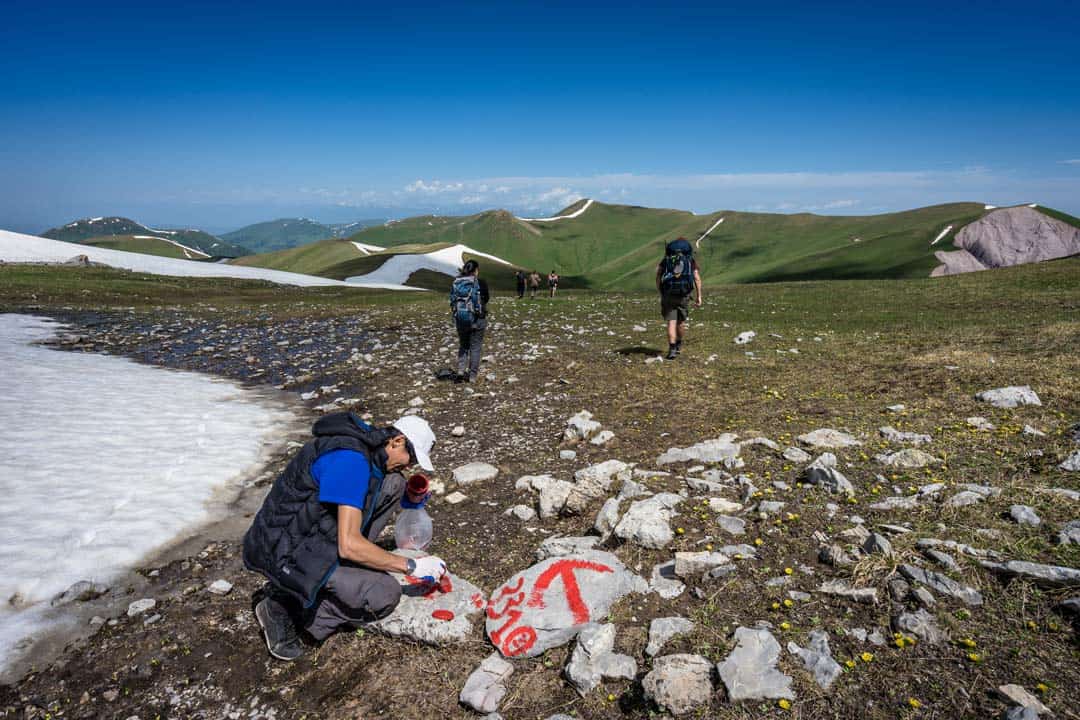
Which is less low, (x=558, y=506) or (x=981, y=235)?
(x=981, y=235)

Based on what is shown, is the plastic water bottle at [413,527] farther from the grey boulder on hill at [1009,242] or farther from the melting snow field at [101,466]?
the grey boulder on hill at [1009,242]

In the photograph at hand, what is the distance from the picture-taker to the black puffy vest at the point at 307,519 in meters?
5.19

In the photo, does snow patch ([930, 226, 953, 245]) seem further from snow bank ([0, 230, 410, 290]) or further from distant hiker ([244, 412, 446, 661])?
distant hiker ([244, 412, 446, 661])

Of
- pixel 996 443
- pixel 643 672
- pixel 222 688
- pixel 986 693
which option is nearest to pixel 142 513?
pixel 222 688

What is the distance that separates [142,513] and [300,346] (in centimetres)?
1407

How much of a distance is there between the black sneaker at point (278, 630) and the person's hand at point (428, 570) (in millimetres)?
1308

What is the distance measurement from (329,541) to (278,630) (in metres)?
1.11

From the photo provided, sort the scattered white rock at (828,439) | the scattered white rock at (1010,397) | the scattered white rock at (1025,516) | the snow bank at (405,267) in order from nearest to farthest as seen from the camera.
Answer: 1. the scattered white rock at (1025,516)
2. the scattered white rock at (828,439)
3. the scattered white rock at (1010,397)
4. the snow bank at (405,267)

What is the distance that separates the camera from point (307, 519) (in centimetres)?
526

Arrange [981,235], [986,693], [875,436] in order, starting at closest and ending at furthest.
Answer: [986,693] → [875,436] → [981,235]

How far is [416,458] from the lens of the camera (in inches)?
223

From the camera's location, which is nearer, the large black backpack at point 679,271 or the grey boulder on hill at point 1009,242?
the large black backpack at point 679,271

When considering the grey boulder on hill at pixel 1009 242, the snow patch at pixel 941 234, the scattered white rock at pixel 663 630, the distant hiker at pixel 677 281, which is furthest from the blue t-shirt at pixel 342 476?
the snow patch at pixel 941 234

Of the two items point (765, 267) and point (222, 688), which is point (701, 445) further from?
point (765, 267)
